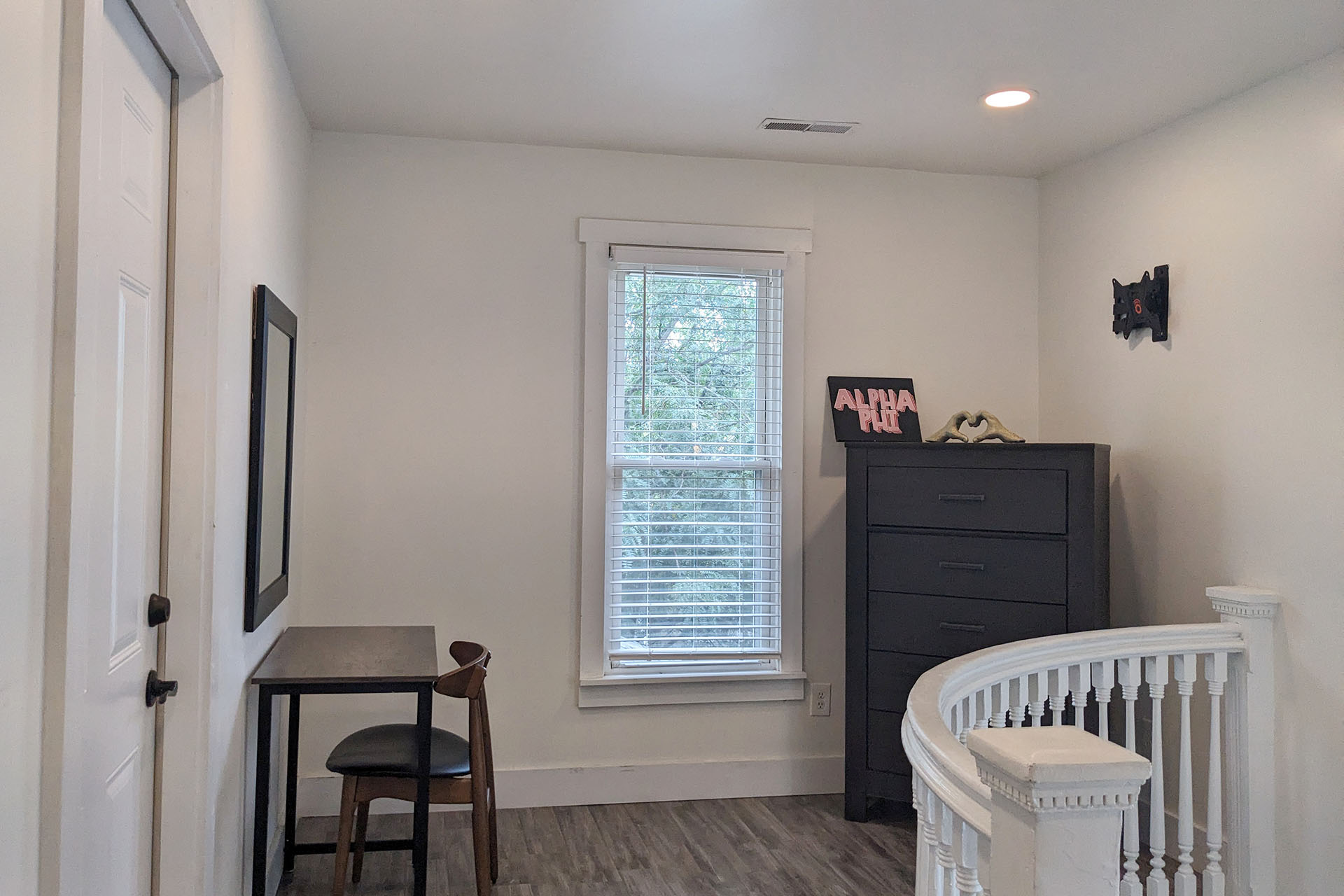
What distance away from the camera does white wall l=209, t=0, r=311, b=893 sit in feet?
6.84

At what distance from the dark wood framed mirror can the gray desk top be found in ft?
0.47

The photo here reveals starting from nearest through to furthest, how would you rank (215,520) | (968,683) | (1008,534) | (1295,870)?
(215,520) < (968,683) < (1295,870) < (1008,534)

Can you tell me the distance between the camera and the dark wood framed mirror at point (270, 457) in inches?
96.8

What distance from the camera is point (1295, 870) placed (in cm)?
288

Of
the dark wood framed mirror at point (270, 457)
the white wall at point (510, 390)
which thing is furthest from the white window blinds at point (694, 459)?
the dark wood framed mirror at point (270, 457)

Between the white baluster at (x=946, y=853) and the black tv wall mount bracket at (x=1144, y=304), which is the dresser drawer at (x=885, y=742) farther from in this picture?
the white baluster at (x=946, y=853)

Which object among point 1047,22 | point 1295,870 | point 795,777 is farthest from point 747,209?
point 1295,870

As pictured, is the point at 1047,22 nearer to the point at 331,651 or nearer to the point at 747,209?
the point at 747,209

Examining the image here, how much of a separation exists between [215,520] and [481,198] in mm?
2095

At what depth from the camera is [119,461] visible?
166 centimetres

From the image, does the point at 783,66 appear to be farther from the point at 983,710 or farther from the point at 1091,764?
the point at 1091,764

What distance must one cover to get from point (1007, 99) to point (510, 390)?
6.62ft

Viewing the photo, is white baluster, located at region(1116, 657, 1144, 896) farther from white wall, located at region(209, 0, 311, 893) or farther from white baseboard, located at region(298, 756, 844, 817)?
white wall, located at region(209, 0, 311, 893)

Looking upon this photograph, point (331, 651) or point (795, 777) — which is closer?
point (331, 651)
